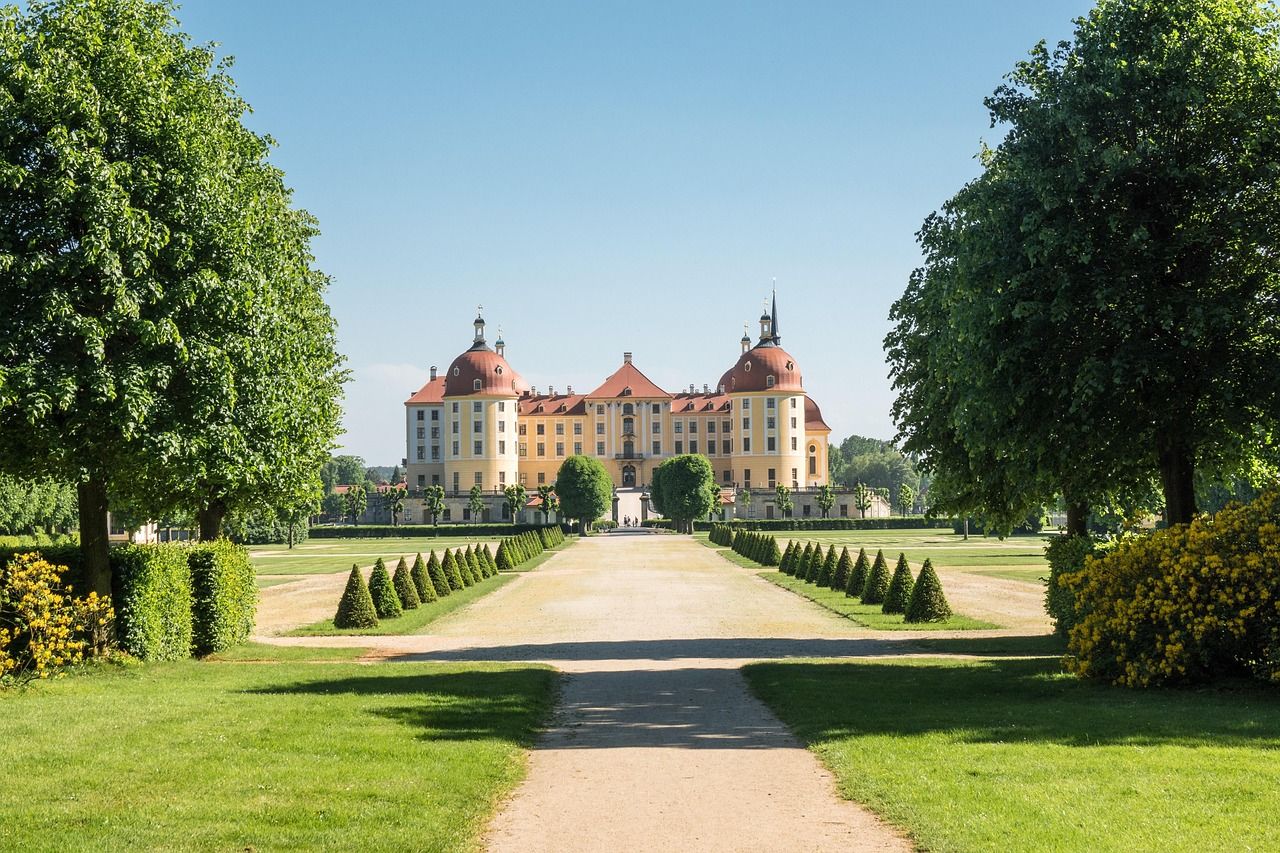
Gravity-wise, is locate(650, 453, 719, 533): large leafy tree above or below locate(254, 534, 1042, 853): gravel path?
above

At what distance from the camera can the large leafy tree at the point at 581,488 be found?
326 ft

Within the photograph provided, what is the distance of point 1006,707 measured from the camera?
13.1 m

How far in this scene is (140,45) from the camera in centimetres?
1786

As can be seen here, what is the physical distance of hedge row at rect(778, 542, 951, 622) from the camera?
25.7m

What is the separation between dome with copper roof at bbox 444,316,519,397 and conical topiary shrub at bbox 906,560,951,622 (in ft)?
364

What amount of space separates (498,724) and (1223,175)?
11.6m

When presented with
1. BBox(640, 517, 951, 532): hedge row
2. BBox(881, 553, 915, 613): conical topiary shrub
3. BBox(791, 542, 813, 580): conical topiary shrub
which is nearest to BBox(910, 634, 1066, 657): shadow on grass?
BBox(881, 553, 915, 613): conical topiary shrub

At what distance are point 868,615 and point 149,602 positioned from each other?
50.8 ft

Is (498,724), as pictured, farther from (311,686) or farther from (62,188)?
(62,188)

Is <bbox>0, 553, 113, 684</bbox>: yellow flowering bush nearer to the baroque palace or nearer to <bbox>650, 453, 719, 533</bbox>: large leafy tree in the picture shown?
<bbox>650, 453, 719, 533</bbox>: large leafy tree

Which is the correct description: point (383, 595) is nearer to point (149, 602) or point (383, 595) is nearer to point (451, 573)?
point (451, 573)

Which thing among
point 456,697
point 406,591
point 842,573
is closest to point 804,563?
point 842,573

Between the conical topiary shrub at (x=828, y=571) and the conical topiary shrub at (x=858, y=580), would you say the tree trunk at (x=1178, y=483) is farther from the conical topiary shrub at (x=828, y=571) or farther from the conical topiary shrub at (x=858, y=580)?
the conical topiary shrub at (x=828, y=571)

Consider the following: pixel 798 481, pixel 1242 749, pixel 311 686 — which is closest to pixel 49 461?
pixel 311 686
